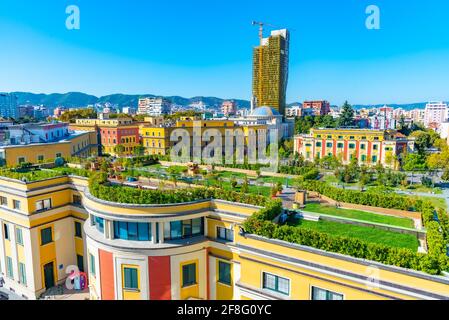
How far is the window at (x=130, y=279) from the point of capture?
12.4 m

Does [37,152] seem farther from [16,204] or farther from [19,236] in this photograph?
[19,236]

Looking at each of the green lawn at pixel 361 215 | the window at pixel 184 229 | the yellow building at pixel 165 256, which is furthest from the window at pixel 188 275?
the green lawn at pixel 361 215

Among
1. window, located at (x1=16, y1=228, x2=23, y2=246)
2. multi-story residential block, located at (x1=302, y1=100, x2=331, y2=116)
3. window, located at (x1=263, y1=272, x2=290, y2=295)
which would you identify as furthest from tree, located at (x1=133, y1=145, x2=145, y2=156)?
multi-story residential block, located at (x1=302, y1=100, x2=331, y2=116)

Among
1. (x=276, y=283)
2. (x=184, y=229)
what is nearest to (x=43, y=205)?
(x=184, y=229)

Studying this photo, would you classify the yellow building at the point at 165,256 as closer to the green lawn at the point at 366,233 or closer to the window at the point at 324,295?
the window at the point at 324,295

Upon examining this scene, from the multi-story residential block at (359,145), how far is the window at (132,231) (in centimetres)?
4122

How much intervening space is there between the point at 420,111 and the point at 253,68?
348 feet

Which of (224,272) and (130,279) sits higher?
(130,279)

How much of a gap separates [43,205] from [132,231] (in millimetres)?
7671

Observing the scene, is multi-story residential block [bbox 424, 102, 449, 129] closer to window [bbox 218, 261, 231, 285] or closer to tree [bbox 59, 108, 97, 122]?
tree [bbox 59, 108, 97, 122]

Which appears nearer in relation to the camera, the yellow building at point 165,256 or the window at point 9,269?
the yellow building at point 165,256

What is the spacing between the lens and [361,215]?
1410cm
